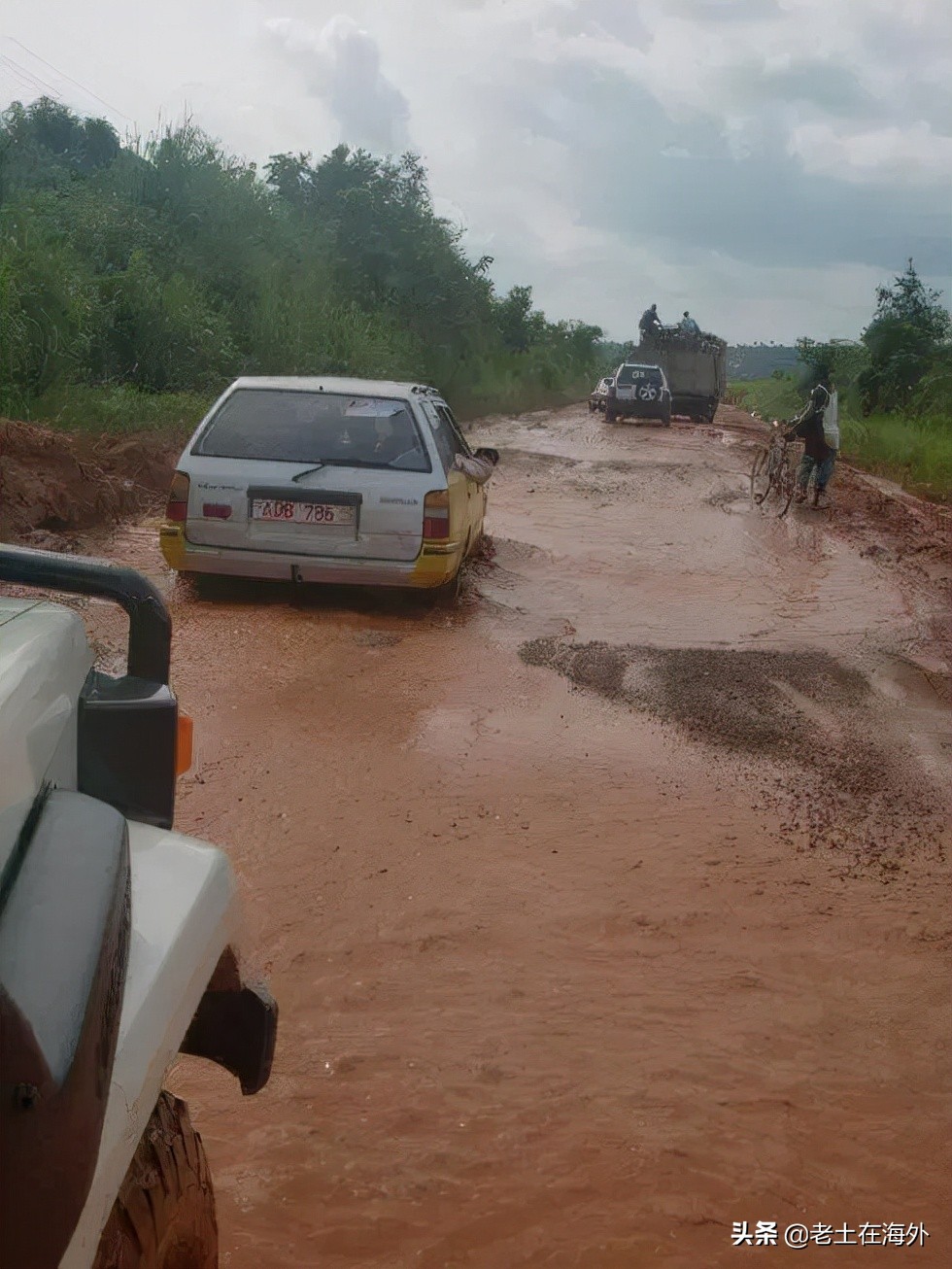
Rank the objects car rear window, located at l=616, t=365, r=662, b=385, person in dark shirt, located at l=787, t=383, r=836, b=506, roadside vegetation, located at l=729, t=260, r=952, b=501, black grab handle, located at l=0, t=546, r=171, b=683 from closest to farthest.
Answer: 1. black grab handle, located at l=0, t=546, r=171, b=683
2. person in dark shirt, located at l=787, t=383, r=836, b=506
3. roadside vegetation, located at l=729, t=260, r=952, b=501
4. car rear window, located at l=616, t=365, r=662, b=385

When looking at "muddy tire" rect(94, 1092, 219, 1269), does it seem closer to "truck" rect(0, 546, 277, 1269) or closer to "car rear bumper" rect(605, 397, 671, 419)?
"truck" rect(0, 546, 277, 1269)

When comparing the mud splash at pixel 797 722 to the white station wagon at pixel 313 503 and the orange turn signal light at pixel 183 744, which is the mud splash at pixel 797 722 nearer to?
the white station wagon at pixel 313 503

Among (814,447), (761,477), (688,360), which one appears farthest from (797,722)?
(688,360)

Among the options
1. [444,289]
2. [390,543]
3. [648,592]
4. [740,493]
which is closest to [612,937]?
[390,543]

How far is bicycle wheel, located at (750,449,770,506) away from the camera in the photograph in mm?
16469

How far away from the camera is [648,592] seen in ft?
33.6

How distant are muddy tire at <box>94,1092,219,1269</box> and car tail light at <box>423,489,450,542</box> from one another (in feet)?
19.6

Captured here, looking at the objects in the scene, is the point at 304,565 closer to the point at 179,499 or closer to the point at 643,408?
the point at 179,499

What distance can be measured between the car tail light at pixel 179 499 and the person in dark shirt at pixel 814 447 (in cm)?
946

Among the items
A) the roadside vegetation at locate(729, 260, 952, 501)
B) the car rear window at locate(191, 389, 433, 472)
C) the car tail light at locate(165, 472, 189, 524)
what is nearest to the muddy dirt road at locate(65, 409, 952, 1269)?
the car tail light at locate(165, 472, 189, 524)

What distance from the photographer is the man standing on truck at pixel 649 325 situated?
35.6 meters

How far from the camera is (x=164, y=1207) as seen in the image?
1.79 metres

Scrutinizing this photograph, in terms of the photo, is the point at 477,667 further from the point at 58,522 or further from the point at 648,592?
the point at 58,522

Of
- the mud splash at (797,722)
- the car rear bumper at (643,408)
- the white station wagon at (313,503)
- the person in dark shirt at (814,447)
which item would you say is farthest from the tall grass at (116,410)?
the car rear bumper at (643,408)
